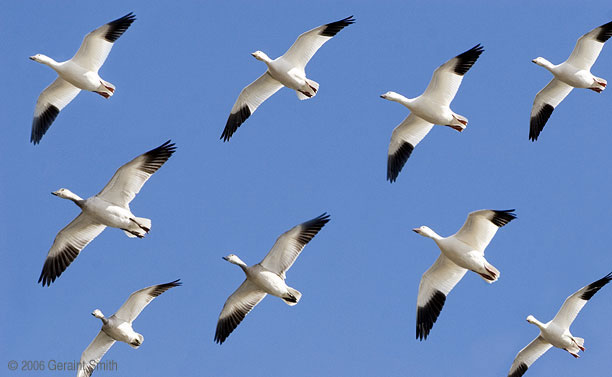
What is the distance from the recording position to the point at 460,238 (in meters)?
15.4

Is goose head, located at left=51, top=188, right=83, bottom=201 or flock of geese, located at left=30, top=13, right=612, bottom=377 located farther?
goose head, located at left=51, top=188, right=83, bottom=201

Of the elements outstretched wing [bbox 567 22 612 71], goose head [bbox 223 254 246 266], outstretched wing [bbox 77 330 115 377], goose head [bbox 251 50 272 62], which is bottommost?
outstretched wing [bbox 77 330 115 377]

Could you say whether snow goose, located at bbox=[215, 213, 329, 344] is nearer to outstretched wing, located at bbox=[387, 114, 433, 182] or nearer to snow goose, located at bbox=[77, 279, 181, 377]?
snow goose, located at bbox=[77, 279, 181, 377]

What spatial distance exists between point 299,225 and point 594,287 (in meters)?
4.80

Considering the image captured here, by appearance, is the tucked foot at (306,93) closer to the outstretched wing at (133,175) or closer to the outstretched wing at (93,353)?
the outstretched wing at (133,175)

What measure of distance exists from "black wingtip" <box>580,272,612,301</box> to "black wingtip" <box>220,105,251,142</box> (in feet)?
22.1

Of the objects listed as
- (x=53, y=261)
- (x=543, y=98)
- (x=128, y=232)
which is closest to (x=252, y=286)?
(x=128, y=232)

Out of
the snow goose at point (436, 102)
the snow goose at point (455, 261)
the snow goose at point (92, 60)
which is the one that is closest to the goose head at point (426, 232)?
the snow goose at point (455, 261)

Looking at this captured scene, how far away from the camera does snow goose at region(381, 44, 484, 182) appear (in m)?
16.6

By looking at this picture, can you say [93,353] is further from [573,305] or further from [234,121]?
[573,305]

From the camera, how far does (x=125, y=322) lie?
53.2ft

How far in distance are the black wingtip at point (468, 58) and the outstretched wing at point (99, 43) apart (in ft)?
18.1

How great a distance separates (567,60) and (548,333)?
4.77 m

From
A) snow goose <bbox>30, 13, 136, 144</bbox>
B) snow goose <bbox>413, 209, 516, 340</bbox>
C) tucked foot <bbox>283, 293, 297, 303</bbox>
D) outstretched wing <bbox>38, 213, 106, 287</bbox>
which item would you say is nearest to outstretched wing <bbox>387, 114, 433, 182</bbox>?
snow goose <bbox>413, 209, 516, 340</bbox>
